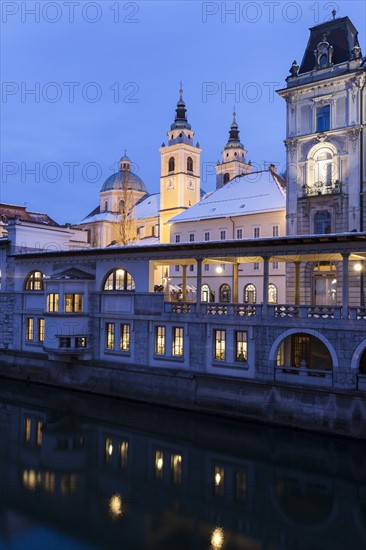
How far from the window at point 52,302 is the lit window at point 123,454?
11.7m

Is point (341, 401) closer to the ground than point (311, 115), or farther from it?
closer to the ground

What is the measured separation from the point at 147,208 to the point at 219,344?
245 feet

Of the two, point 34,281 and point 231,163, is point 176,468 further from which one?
point 231,163

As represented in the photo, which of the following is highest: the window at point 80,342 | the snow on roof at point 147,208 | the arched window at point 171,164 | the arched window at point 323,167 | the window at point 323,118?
the arched window at point 171,164

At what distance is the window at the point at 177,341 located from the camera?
30234 millimetres

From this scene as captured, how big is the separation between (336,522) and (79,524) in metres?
8.51

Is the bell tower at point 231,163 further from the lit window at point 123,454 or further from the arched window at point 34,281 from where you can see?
the lit window at point 123,454

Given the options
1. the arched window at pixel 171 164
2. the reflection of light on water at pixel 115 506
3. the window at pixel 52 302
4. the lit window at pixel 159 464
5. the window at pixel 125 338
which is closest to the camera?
the reflection of light on water at pixel 115 506

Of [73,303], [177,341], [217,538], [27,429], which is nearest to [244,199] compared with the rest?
[73,303]

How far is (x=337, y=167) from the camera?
39188 mm

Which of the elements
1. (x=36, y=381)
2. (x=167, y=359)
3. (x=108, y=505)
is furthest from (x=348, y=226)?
(x=108, y=505)

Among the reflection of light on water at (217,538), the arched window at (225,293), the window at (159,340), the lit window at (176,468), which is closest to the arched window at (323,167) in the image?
the window at (159,340)

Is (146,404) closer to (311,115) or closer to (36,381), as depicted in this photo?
(36,381)

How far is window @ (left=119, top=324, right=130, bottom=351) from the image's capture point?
32.5 metres
